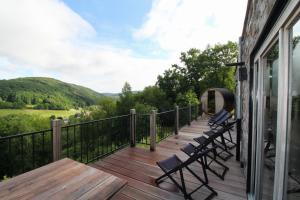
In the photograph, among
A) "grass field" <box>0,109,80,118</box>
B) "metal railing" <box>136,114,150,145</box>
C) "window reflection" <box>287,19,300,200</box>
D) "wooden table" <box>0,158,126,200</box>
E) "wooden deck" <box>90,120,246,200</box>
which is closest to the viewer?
"window reflection" <box>287,19,300,200</box>

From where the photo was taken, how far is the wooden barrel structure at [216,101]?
38.5 feet

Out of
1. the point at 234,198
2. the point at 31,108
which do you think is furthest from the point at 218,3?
the point at 31,108

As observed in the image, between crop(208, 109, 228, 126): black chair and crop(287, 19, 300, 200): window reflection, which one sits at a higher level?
crop(287, 19, 300, 200): window reflection

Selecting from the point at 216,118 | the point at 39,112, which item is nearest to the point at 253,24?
the point at 216,118

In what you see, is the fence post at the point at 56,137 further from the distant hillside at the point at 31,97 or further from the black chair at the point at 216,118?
the distant hillside at the point at 31,97

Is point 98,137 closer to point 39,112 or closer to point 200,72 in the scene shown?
point 200,72

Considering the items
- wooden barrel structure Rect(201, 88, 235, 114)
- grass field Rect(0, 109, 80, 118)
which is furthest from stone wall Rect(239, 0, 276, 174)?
grass field Rect(0, 109, 80, 118)

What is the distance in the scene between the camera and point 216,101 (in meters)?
12.0

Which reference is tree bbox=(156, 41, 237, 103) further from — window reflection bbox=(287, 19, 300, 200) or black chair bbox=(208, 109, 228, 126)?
window reflection bbox=(287, 19, 300, 200)

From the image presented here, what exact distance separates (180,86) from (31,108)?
71.8 ft

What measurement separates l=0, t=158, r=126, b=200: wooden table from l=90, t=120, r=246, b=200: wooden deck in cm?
95

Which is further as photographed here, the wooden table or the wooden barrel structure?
the wooden barrel structure

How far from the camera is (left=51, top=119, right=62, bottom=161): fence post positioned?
8.69 feet

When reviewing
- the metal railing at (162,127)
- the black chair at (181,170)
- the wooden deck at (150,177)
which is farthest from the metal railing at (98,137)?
the black chair at (181,170)
